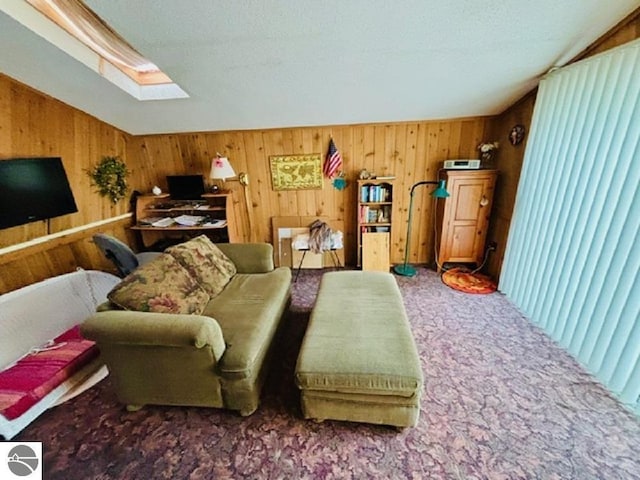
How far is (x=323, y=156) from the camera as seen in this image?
10.8 ft

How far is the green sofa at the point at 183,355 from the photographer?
4.58 ft

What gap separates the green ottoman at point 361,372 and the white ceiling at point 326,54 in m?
1.78

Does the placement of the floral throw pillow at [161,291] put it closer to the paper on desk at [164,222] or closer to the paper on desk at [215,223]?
the paper on desk at [215,223]

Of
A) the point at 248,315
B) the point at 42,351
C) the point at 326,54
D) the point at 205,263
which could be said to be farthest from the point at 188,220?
the point at 326,54

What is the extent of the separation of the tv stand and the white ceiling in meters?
1.00

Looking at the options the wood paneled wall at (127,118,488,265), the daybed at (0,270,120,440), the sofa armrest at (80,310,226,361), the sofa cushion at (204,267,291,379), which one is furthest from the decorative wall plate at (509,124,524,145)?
the daybed at (0,270,120,440)

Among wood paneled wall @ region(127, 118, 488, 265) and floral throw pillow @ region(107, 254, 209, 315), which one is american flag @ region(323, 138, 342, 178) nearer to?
wood paneled wall @ region(127, 118, 488, 265)

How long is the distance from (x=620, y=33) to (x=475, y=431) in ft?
8.10

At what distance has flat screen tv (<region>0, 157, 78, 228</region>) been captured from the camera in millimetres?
2162

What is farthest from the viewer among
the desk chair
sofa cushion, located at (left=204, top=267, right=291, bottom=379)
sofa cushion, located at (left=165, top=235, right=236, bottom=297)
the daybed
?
the desk chair

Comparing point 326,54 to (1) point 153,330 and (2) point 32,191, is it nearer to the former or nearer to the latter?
(1) point 153,330

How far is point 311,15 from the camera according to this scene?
1.55 m

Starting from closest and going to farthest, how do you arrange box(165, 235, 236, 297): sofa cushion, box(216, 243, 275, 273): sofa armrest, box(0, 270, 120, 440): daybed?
box(0, 270, 120, 440): daybed
box(165, 235, 236, 297): sofa cushion
box(216, 243, 275, 273): sofa armrest

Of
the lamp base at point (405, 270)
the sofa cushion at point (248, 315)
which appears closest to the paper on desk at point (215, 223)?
the sofa cushion at point (248, 315)
